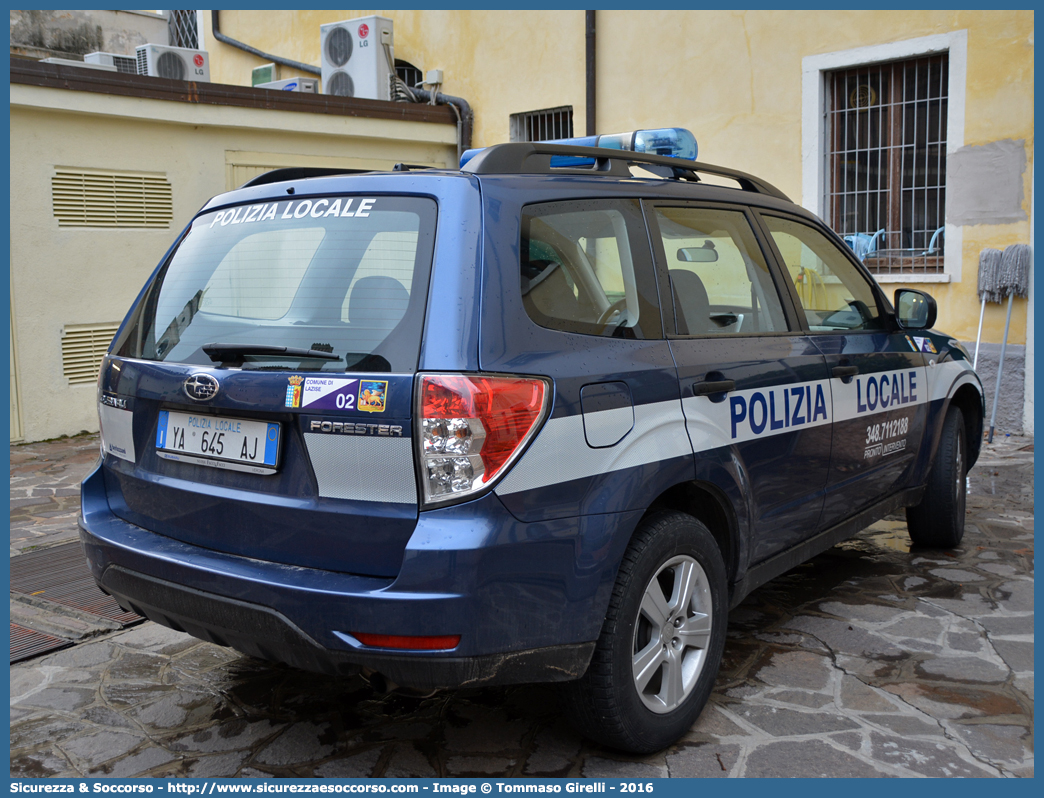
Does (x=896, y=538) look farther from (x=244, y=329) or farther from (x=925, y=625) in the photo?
(x=244, y=329)

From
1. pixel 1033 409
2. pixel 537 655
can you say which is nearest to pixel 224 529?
pixel 537 655

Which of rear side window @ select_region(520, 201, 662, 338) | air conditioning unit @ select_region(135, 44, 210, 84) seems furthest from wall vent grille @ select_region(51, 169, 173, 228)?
rear side window @ select_region(520, 201, 662, 338)

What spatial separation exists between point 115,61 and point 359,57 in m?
2.93

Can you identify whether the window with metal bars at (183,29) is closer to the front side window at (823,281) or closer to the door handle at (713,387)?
the front side window at (823,281)

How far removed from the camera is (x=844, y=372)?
12.7 ft

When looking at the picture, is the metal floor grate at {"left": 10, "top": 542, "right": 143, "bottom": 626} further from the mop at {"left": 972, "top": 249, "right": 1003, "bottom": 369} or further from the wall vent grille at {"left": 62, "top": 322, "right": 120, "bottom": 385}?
the mop at {"left": 972, "top": 249, "right": 1003, "bottom": 369}

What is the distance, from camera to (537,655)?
2.52m

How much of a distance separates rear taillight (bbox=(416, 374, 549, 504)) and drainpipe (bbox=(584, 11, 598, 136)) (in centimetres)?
882

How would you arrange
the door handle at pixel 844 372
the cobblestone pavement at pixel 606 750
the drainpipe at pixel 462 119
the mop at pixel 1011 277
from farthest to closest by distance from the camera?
the drainpipe at pixel 462 119 < the mop at pixel 1011 277 < the door handle at pixel 844 372 < the cobblestone pavement at pixel 606 750

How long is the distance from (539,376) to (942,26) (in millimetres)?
7308

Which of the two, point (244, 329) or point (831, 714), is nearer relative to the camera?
point (244, 329)

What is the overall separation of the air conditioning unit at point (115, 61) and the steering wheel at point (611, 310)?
9.93 meters

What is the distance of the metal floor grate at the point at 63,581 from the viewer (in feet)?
14.5

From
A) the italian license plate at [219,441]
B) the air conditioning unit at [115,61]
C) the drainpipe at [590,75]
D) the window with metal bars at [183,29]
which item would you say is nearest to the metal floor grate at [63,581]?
the italian license plate at [219,441]
